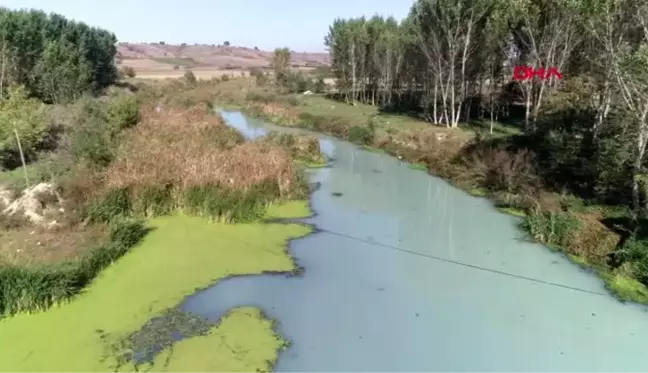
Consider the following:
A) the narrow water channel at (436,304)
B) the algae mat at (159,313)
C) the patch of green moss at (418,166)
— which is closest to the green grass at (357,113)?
the patch of green moss at (418,166)

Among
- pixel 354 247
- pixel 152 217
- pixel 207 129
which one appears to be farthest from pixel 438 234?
pixel 207 129

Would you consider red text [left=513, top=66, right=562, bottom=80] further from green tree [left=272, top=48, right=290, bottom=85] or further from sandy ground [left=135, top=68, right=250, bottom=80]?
sandy ground [left=135, top=68, right=250, bottom=80]

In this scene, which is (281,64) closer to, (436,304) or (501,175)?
(501,175)

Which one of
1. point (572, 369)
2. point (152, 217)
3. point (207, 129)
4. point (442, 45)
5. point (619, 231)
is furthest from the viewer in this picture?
point (442, 45)

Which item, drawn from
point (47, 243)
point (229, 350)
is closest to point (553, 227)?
point (229, 350)

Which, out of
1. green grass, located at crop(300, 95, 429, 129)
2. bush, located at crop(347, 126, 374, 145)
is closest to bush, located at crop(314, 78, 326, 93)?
green grass, located at crop(300, 95, 429, 129)

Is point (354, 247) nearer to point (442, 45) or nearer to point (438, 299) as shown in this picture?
point (438, 299)
